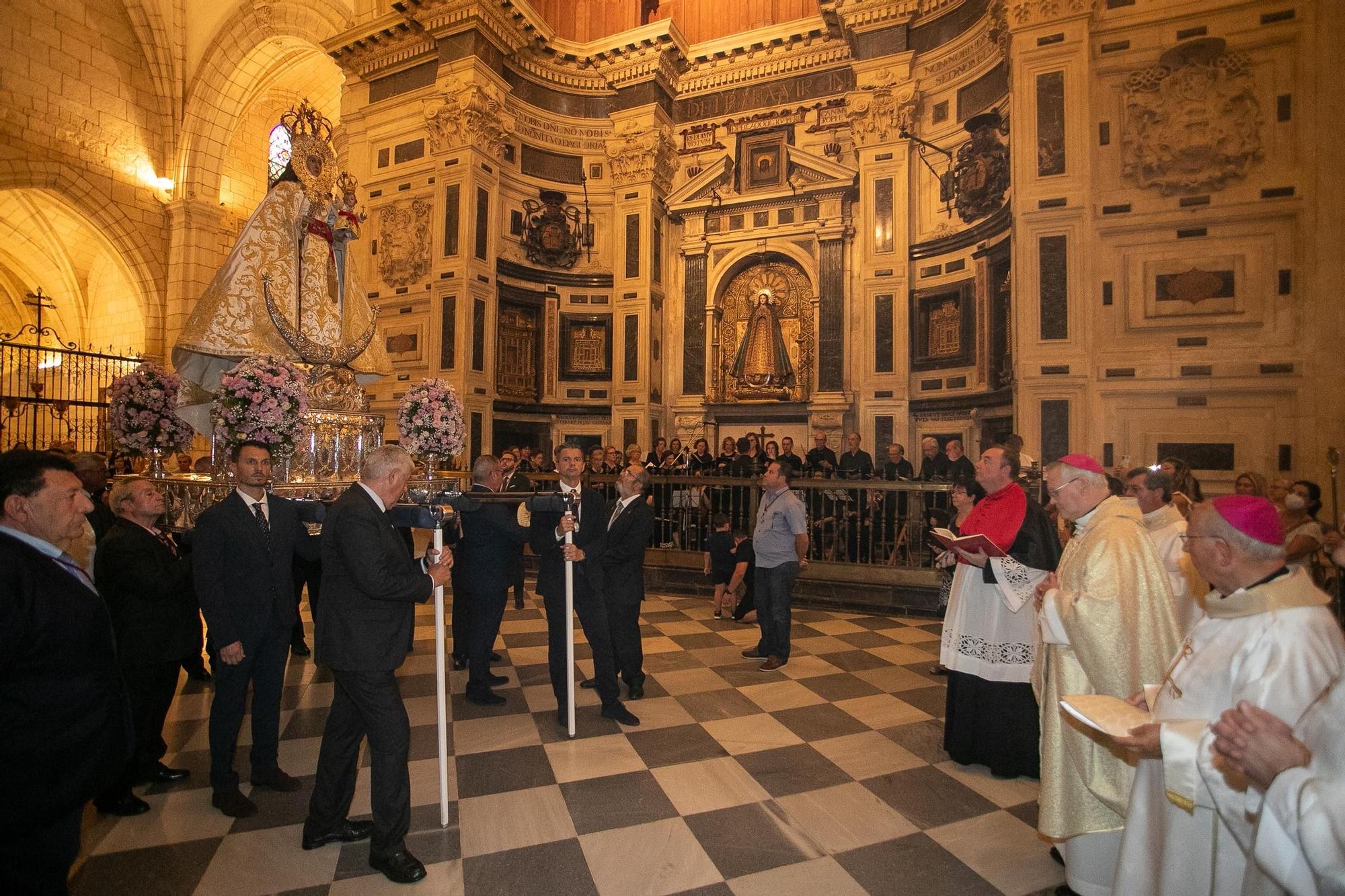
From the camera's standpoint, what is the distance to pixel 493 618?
16.7 ft

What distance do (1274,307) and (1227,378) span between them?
3.61 feet

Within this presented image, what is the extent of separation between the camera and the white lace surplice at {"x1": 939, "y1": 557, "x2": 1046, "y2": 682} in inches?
149

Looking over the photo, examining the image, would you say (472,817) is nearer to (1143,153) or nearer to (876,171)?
(1143,153)

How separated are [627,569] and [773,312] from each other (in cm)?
1124


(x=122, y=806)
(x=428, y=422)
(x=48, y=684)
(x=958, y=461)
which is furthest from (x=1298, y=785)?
(x=958, y=461)

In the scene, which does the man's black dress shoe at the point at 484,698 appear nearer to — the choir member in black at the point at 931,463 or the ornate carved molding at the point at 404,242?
the choir member in black at the point at 931,463

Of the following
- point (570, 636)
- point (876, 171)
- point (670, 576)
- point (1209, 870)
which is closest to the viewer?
point (1209, 870)

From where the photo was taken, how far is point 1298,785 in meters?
1.44

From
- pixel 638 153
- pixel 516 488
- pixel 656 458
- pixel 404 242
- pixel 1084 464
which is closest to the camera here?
pixel 1084 464

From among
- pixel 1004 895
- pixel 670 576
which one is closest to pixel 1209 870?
pixel 1004 895

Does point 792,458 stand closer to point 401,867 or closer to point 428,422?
point 428,422

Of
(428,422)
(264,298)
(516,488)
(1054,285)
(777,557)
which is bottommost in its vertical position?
(777,557)

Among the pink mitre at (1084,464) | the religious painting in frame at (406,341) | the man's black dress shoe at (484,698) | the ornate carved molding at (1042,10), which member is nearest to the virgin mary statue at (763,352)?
the ornate carved molding at (1042,10)

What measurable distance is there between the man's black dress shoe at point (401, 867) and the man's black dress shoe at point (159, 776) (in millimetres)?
1681
